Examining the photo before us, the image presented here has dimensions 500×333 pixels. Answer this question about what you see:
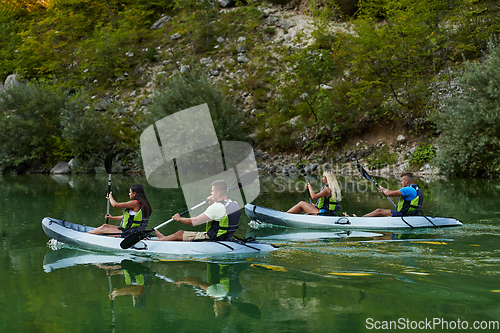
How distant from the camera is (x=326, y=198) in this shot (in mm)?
8898

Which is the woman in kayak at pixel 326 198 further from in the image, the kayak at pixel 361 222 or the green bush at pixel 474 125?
the green bush at pixel 474 125

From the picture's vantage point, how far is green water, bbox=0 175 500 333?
151 inches

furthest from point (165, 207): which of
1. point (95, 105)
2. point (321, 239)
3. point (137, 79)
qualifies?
point (137, 79)

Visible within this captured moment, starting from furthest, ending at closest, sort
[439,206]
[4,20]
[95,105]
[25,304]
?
[4,20], [95,105], [439,206], [25,304]

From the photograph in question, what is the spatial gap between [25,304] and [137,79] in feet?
99.1

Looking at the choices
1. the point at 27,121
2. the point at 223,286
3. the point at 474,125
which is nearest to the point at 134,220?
the point at 223,286

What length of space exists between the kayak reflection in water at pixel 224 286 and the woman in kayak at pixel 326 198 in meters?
3.28

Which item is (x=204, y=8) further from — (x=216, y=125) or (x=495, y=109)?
(x=495, y=109)

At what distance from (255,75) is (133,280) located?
2484 cm

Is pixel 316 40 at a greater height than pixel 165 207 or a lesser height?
greater

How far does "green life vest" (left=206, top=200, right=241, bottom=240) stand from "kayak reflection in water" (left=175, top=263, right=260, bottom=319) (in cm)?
56

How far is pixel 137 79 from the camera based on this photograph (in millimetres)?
32719

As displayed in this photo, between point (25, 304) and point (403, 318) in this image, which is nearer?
point (403, 318)

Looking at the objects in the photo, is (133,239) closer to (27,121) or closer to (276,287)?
(276,287)
